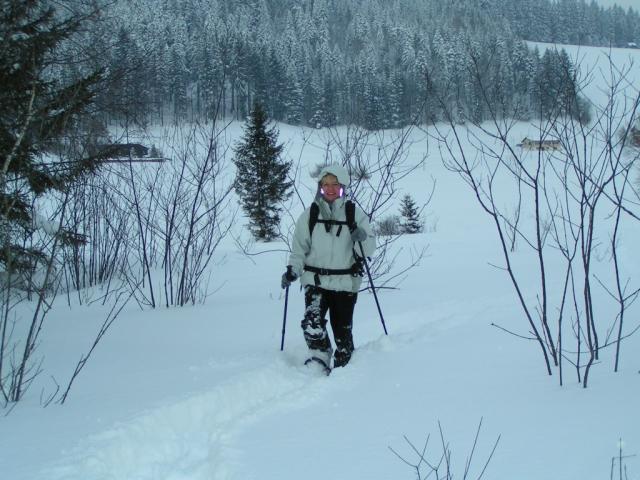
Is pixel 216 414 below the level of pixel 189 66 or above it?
below

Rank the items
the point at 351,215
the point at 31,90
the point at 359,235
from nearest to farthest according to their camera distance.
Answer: the point at 359,235 < the point at 351,215 < the point at 31,90

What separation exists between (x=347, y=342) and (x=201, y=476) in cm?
207

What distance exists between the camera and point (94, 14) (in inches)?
192

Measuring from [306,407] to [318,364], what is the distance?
0.97m

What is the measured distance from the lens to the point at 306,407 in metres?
3.16

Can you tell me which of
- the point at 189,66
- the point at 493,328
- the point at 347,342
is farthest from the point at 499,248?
the point at 189,66

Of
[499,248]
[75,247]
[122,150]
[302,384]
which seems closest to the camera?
[302,384]

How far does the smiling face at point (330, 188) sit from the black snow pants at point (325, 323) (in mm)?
800

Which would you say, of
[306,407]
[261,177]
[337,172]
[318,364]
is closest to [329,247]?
[337,172]

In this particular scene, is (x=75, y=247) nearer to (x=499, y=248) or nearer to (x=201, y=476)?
(x=201, y=476)

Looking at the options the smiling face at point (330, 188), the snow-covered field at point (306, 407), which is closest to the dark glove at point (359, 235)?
the smiling face at point (330, 188)

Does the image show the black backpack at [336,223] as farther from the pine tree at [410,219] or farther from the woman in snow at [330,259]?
the pine tree at [410,219]

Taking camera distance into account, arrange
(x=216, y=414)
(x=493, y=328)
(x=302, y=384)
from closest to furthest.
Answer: (x=216, y=414), (x=302, y=384), (x=493, y=328)

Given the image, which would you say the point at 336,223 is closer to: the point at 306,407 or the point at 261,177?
the point at 306,407
